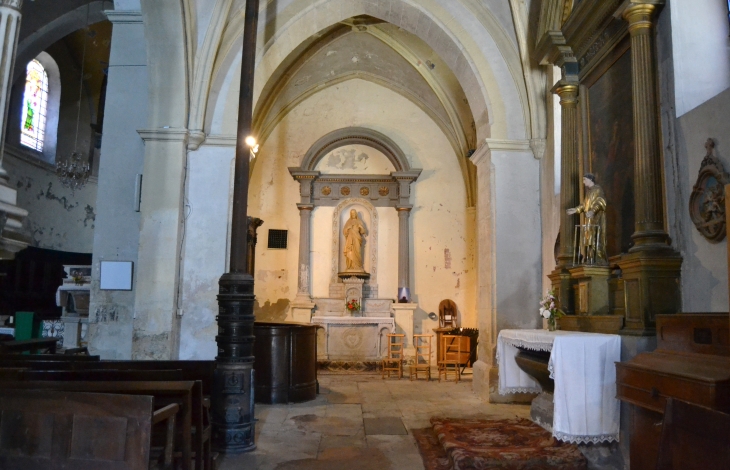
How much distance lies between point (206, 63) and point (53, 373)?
5282 mm

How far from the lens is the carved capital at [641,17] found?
5121 mm

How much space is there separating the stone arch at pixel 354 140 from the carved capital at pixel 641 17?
804cm

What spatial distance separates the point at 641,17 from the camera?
516 centimetres

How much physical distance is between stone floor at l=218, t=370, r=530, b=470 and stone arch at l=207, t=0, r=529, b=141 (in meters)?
3.73

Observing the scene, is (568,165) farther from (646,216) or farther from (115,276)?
(115,276)

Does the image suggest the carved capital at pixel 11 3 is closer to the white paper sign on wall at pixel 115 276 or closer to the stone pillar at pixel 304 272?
the white paper sign on wall at pixel 115 276

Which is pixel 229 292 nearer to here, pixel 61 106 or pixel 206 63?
pixel 206 63

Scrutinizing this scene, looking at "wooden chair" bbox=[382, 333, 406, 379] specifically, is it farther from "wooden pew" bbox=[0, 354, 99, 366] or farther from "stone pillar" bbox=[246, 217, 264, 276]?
"wooden pew" bbox=[0, 354, 99, 366]

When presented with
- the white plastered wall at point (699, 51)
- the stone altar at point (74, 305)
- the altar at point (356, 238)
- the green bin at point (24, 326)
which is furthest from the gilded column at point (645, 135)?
the green bin at point (24, 326)

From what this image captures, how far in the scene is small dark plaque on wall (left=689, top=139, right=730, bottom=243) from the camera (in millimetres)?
4266

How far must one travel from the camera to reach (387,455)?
5.02 meters

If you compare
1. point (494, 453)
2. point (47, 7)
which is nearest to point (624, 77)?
point (494, 453)

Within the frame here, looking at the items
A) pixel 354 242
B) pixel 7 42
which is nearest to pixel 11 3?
pixel 7 42

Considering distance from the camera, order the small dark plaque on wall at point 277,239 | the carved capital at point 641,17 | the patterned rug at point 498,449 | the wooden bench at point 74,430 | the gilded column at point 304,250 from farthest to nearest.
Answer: the small dark plaque on wall at point 277,239 → the gilded column at point 304,250 → the carved capital at point 641,17 → the patterned rug at point 498,449 → the wooden bench at point 74,430
